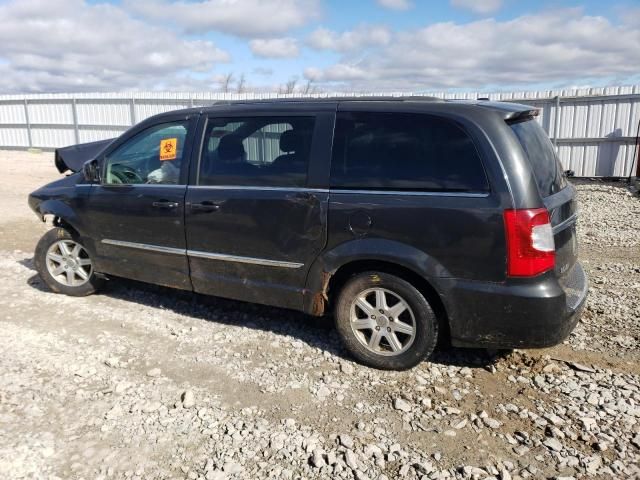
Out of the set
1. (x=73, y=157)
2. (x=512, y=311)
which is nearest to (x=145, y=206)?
(x=512, y=311)

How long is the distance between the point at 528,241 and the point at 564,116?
→ 1364cm

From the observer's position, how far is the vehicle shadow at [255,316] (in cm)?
407

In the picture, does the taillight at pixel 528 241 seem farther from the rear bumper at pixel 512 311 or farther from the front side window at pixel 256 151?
the front side window at pixel 256 151

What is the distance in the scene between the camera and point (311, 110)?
13.1 feet

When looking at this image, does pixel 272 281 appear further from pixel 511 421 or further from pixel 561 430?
pixel 561 430

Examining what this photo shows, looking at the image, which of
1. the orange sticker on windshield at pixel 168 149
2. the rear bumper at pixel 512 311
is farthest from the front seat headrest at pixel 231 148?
the rear bumper at pixel 512 311

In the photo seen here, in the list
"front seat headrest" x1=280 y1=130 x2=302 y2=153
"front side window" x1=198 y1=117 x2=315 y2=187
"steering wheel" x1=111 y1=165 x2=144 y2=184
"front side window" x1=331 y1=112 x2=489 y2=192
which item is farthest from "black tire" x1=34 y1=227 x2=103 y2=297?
"front side window" x1=331 y1=112 x2=489 y2=192

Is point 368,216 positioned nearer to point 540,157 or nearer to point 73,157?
point 540,157

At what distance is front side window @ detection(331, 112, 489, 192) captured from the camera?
3.43 metres

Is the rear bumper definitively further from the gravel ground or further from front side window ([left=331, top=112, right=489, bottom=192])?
front side window ([left=331, top=112, right=489, bottom=192])

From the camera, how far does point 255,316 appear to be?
4.89 m

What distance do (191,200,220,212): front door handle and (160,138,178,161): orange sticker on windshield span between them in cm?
54

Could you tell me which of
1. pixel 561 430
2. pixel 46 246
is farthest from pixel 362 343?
pixel 46 246

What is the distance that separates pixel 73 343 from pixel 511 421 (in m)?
3.38
